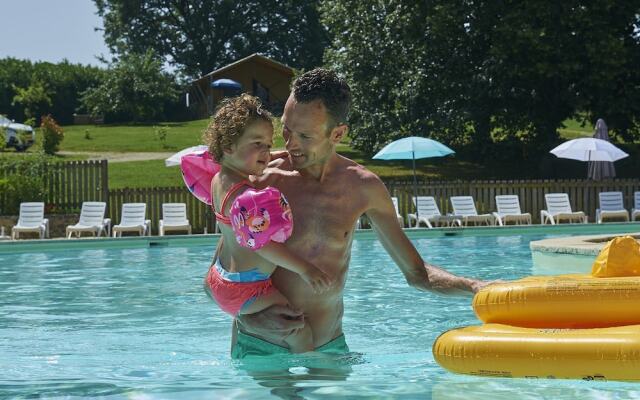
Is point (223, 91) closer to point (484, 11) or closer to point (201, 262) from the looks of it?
point (484, 11)

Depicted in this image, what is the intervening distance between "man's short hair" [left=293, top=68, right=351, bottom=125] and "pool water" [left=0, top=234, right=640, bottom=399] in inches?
43.7

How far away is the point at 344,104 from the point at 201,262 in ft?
33.3

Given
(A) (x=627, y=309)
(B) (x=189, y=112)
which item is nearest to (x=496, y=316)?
(A) (x=627, y=309)

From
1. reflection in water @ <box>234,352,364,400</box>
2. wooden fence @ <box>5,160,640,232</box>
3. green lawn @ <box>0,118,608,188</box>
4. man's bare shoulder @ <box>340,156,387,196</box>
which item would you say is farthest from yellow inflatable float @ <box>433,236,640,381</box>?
green lawn @ <box>0,118,608,188</box>

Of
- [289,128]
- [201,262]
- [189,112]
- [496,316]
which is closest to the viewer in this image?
[289,128]

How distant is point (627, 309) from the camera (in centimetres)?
409

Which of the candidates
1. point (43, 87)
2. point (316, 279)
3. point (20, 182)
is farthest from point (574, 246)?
point (43, 87)

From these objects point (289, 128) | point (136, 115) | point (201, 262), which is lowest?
point (201, 262)

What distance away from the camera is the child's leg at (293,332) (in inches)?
153

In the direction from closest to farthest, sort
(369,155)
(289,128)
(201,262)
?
1. (289,128)
2. (201,262)
3. (369,155)

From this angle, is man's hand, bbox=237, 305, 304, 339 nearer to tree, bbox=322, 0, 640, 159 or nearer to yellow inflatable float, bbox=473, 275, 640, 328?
yellow inflatable float, bbox=473, 275, 640, 328

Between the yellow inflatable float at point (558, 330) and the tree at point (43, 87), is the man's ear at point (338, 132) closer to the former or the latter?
the yellow inflatable float at point (558, 330)

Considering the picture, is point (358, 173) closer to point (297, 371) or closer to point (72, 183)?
point (297, 371)

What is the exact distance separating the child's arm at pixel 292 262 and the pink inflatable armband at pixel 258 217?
0.05 m
